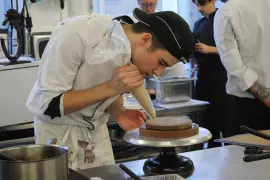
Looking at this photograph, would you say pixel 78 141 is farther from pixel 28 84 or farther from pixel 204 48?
pixel 204 48

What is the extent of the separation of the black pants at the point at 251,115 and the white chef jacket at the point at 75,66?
101 centimetres

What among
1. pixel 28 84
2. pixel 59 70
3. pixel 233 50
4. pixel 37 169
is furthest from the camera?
pixel 28 84

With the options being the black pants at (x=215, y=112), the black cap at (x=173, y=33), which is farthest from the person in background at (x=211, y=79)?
the black cap at (x=173, y=33)

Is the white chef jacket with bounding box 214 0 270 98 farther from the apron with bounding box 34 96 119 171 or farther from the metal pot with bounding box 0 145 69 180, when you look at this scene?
the metal pot with bounding box 0 145 69 180

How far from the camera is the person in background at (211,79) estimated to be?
3.24 metres

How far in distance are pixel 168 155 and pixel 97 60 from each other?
0.35m

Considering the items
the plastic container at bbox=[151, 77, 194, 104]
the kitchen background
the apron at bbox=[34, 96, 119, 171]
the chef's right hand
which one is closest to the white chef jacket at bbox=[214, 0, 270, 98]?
the plastic container at bbox=[151, 77, 194, 104]

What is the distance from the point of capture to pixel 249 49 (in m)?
2.22

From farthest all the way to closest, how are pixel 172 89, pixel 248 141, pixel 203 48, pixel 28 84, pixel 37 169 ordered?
1. pixel 203 48
2. pixel 172 89
3. pixel 28 84
4. pixel 248 141
5. pixel 37 169

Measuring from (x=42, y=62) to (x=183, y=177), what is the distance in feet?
1.89

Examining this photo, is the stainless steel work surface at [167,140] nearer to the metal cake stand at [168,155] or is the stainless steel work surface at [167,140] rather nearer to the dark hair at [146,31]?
the metal cake stand at [168,155]

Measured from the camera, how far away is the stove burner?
3.95 ft

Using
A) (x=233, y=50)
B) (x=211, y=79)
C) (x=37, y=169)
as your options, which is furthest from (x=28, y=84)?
(x=37, y=169)

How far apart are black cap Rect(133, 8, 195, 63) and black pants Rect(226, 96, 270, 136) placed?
1084 mm
